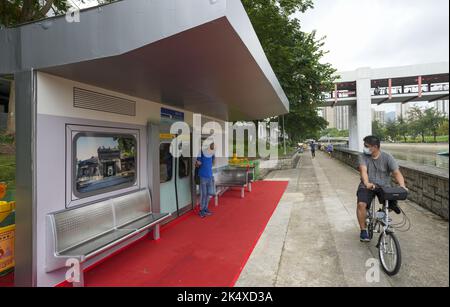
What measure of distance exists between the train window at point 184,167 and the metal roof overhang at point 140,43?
2.99 m

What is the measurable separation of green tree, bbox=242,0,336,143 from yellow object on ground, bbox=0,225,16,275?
10588 millimetres

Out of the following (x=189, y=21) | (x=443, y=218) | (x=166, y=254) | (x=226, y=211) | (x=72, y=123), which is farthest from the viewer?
(x=226, y=211)

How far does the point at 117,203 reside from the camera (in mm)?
4195

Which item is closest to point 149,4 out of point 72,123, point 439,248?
point 72,123

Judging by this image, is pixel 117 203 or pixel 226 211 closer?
pixel 117 203

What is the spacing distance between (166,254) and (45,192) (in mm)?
1894

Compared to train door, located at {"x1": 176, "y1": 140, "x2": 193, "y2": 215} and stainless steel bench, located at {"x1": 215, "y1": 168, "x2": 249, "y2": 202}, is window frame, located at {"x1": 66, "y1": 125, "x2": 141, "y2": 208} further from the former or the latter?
stainless steel bench, located at {"x1": 215, "y1": 168, "x2": 249, "y2": 202}

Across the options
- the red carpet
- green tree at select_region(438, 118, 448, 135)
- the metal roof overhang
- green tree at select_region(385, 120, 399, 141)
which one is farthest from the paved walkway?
the metal roof overhang

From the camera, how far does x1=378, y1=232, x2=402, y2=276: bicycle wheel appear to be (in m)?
3.17

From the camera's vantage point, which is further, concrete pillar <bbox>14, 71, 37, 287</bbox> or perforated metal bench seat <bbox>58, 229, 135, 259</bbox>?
perforated metal bench seat <bbox>58, 229, 135, 259</bbox>

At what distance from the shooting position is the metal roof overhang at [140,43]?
2514 millimetres

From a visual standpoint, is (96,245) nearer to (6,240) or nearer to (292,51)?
(6,240)

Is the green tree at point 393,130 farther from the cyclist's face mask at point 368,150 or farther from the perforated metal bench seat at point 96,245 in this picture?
the perforated metal bench seat at point 96,245
